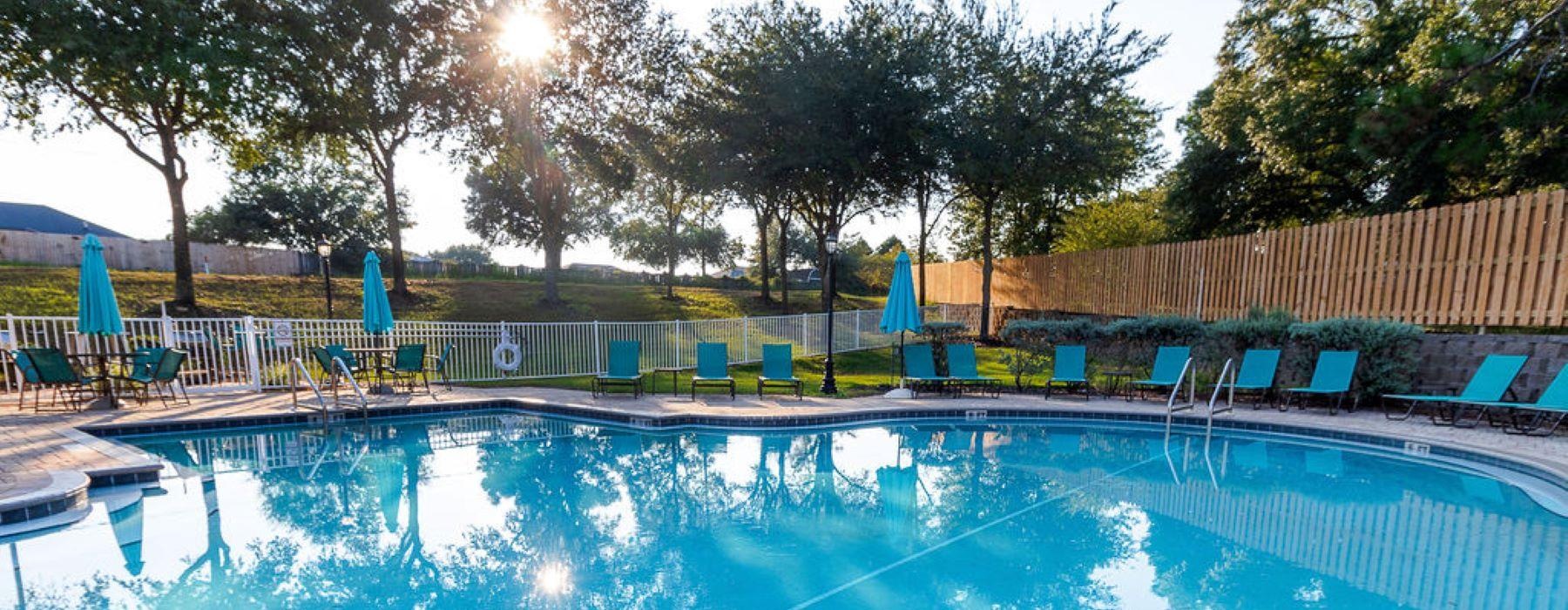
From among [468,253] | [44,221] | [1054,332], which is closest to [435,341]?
[1054,332]

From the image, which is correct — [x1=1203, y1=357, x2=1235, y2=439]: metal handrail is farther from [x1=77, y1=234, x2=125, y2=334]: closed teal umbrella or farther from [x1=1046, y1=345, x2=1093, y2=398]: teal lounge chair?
[x1=77, y1=234, x2=125, y2=334]: closed teal umbrella

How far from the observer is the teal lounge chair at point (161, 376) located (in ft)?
25.7

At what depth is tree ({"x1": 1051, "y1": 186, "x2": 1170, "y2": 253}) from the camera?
18.6m

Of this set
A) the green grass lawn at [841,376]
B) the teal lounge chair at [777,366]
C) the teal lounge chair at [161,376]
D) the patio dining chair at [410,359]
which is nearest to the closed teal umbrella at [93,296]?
the teal lounge chair at [161,376]

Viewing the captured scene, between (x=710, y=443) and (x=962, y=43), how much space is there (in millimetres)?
14014

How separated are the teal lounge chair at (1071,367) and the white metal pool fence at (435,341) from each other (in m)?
6.13

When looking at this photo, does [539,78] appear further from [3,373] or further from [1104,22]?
[1104,22]

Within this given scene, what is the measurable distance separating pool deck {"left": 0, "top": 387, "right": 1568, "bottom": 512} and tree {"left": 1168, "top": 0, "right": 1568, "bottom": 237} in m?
5.14

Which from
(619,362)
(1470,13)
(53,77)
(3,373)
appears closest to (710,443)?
(619,362)

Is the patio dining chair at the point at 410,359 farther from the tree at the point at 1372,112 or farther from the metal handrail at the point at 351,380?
the tree at the point at 1372,112

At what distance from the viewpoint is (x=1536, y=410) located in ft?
22.5

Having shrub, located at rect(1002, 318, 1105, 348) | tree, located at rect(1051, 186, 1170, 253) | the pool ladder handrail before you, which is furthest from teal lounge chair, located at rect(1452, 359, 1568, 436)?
tree, located at rect(1051, 186, 1170, 253)

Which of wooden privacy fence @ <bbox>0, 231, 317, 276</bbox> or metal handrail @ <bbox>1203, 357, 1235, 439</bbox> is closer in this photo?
metal handrail @ <bbox>1203, 357, 1235, 439</bbox>

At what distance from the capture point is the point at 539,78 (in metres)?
17.8
